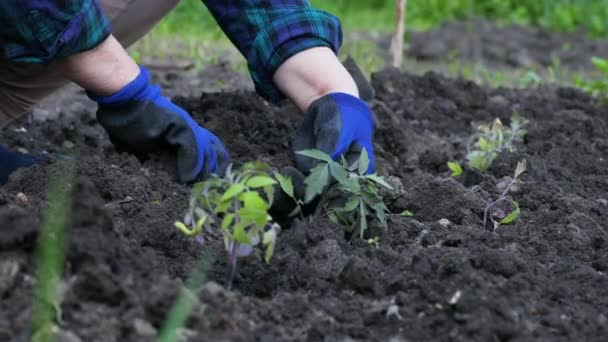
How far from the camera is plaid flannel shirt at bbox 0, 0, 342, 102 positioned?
7.24 feet

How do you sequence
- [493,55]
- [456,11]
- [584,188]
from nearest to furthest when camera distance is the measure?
1. [584,188]
2. [493,55]
3. [456,11]

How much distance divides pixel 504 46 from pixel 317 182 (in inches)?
202

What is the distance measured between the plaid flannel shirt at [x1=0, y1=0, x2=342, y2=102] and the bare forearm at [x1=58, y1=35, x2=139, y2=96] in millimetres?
44

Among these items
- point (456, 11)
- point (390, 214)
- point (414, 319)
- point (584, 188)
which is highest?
point (414, 319)

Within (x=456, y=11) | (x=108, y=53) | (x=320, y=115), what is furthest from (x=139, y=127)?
(x=456, y=11)

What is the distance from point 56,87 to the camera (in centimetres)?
301

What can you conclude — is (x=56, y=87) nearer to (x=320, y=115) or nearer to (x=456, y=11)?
(x=320, y=115)

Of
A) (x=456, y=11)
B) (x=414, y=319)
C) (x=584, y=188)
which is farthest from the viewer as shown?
(x=456, y=11)

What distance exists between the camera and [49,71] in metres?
2.78

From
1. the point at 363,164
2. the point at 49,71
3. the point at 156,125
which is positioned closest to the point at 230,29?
the point at 156,125

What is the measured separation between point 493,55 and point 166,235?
16.5ft

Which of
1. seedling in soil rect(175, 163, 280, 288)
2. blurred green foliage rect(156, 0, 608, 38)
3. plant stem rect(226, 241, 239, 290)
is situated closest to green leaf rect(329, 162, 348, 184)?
seedling in soil rect(175, 163, 280, 288)

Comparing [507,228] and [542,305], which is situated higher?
[542,305]

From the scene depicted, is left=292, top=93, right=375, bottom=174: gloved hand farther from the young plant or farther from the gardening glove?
the gardening glove
